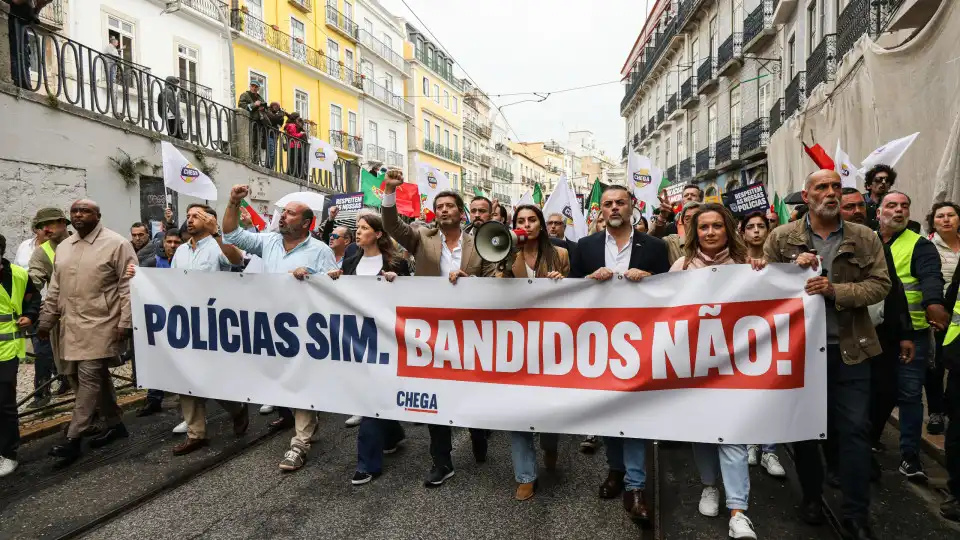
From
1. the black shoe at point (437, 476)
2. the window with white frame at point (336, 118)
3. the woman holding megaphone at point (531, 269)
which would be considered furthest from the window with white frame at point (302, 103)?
the black shoe at point (437, 476)

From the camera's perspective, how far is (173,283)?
5027 mm

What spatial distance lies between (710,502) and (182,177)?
7041 millimetres

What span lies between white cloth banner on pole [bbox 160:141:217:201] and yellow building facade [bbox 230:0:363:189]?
1548cm

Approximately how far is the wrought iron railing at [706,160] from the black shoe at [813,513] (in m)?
25.0

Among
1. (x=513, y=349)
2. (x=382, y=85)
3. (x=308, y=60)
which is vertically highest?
(x=382, y=85)

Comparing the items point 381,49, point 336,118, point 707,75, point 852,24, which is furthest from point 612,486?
point 381,49

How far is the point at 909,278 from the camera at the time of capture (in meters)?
4.44

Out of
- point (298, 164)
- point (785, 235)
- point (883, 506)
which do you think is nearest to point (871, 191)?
point (785, 235)

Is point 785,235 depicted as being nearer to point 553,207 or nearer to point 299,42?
point 553,207

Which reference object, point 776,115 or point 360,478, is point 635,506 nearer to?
point 360,478

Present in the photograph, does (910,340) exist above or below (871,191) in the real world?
below

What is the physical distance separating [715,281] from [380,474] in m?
2.58

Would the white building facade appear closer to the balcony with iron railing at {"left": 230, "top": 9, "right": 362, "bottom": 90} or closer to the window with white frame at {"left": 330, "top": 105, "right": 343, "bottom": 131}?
the balcony with iron railing at {"left": 230, "top": 9, "right": 362, "bottom": 90}

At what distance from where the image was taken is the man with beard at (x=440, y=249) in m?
4.38
